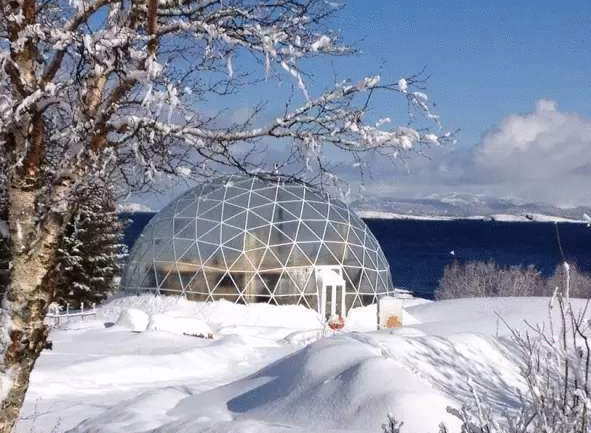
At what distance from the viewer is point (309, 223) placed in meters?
24.1

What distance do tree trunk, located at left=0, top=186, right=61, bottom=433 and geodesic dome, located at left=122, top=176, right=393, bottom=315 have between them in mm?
18094

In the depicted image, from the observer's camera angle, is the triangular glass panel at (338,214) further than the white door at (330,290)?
Yes

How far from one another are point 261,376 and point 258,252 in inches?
526

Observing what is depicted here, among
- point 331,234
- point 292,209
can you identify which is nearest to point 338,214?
point 331,234

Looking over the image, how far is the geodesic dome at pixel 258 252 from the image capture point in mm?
22875

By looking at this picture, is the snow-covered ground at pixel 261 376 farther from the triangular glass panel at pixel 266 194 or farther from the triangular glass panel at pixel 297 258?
the triangular glass panel at pixel 266 194

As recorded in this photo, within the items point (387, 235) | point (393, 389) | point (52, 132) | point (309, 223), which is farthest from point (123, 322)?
point (387, 235)

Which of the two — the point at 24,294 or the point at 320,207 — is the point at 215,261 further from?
the point at 24,294

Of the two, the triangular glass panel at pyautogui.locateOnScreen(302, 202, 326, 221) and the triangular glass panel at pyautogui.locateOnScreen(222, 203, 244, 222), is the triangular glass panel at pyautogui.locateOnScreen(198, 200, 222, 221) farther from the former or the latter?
the triangular glass panel at pyautogui.locateOnScreen(302, 202, 326, 221)

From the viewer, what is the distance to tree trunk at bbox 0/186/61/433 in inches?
167

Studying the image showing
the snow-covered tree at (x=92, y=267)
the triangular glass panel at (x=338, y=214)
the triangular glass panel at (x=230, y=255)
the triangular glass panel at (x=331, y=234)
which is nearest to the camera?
the triangular glass panel at (x=230, y=255)

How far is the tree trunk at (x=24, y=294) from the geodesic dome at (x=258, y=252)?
18094 mm

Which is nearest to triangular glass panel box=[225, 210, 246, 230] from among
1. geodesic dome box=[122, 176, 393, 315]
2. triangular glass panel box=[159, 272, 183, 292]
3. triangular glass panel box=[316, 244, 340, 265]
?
geodesic dome box=[122, 176, 393, 315]

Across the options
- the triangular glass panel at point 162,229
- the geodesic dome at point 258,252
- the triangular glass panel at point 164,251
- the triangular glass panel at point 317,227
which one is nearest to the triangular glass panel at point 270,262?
the geodesic dome at point 258,252
